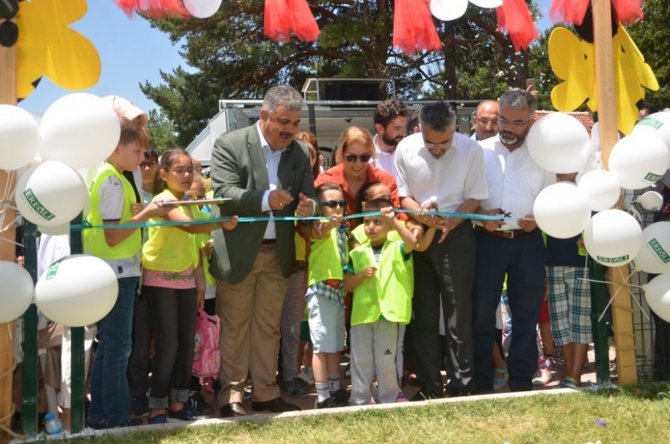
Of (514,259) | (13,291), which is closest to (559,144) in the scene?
(514,259)

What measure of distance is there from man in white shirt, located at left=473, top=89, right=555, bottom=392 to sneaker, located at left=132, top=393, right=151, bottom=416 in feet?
7.43

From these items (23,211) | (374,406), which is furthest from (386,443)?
(23,211)

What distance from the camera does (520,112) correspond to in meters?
5.01

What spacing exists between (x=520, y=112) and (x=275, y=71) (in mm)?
17485

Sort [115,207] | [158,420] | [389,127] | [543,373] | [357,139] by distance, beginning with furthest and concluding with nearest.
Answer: [389,127], [543,373], [357,139], [158,420], [115,207]

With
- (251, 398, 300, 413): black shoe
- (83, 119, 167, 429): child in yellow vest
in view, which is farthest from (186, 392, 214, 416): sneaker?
(83, 119, 167, 429): child in yellow vest

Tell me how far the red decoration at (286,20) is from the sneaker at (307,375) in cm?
268

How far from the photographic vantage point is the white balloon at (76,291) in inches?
145

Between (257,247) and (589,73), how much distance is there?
2635 mm

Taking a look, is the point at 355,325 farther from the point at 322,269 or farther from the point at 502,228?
the point at 502,228

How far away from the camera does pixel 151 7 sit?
4.37 m

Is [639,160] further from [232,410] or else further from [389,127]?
[232,410]

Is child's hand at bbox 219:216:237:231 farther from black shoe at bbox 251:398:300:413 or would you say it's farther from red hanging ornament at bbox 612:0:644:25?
red hanging ornament at bbox 612:0:644:25

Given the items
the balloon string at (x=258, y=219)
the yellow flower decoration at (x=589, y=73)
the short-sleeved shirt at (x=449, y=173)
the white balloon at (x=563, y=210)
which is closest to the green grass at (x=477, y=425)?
the white balloon at (x=563, y=210)
